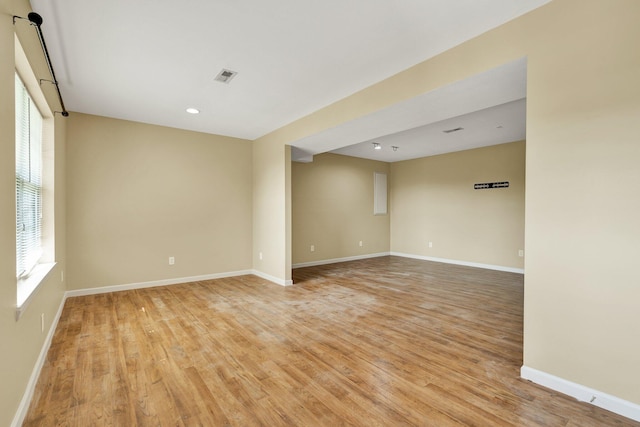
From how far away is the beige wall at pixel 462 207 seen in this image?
6020 millimetres

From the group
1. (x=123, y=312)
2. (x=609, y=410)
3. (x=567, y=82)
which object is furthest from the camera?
(x=123, y=312)

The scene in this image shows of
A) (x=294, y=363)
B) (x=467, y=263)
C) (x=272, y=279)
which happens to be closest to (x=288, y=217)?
(x=272, y=279)

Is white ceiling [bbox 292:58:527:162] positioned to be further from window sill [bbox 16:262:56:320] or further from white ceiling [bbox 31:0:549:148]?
window sill [bbox 16:262:56:320]

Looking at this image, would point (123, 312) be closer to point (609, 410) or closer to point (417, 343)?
point (417, 343)

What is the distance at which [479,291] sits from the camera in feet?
15.0

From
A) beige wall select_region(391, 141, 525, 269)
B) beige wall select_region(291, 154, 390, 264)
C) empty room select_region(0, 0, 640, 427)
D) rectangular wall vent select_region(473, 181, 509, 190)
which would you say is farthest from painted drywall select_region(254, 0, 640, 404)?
beige wall select_region(291, 154, 390, 264)

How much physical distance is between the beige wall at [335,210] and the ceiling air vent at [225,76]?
334 cm

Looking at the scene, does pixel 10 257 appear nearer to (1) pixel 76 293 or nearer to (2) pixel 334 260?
(1) pixel 76 293

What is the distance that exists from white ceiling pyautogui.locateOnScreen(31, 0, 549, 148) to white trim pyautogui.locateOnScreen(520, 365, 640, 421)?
2.55 meters

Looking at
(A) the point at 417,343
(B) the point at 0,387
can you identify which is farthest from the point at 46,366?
(A) the point at 417,343

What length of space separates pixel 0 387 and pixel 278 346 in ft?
5.81

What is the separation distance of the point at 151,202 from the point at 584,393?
540 centimetres

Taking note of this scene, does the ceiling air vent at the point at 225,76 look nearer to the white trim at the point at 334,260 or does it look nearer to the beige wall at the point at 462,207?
the white trim at the point at 334,260

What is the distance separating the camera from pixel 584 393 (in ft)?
6.23
